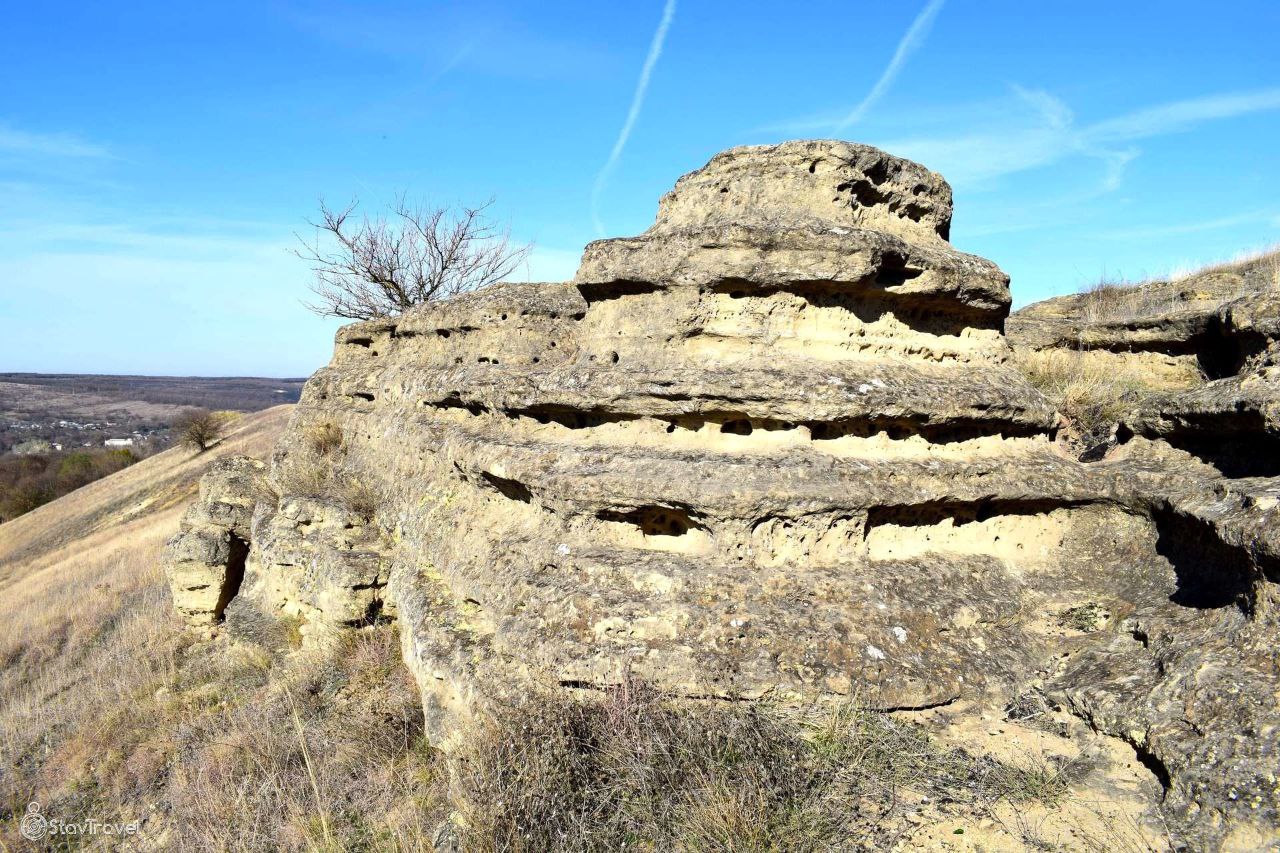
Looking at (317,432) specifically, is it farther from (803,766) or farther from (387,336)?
(803,766)

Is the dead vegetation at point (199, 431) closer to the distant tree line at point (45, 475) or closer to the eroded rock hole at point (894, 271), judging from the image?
the distant tree line at point (45, 475)

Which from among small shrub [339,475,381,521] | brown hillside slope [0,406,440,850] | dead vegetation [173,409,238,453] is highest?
small shrub [339,475,381,521]

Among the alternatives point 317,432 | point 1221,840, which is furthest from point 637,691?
point 317,432

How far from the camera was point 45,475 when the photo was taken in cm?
4400

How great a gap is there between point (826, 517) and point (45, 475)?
54.0 metres

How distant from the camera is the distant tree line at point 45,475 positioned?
39469 millimetres

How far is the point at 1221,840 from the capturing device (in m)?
2.69

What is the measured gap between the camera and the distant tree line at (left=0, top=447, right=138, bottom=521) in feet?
129

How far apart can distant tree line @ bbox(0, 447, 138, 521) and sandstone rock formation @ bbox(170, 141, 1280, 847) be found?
147 ft

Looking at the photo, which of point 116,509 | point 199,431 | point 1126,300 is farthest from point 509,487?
point 199,431

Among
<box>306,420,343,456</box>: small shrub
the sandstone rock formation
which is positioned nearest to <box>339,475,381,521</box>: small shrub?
the sandstone rock formation

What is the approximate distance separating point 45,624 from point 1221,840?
16094 millimetres

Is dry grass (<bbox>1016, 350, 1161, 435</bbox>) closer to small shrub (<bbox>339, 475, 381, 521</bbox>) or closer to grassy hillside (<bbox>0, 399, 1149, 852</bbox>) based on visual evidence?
grassy hillside (<bbox>0, 399, 1149, 852</bbox>)

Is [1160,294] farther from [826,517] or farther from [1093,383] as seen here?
[826,517]
